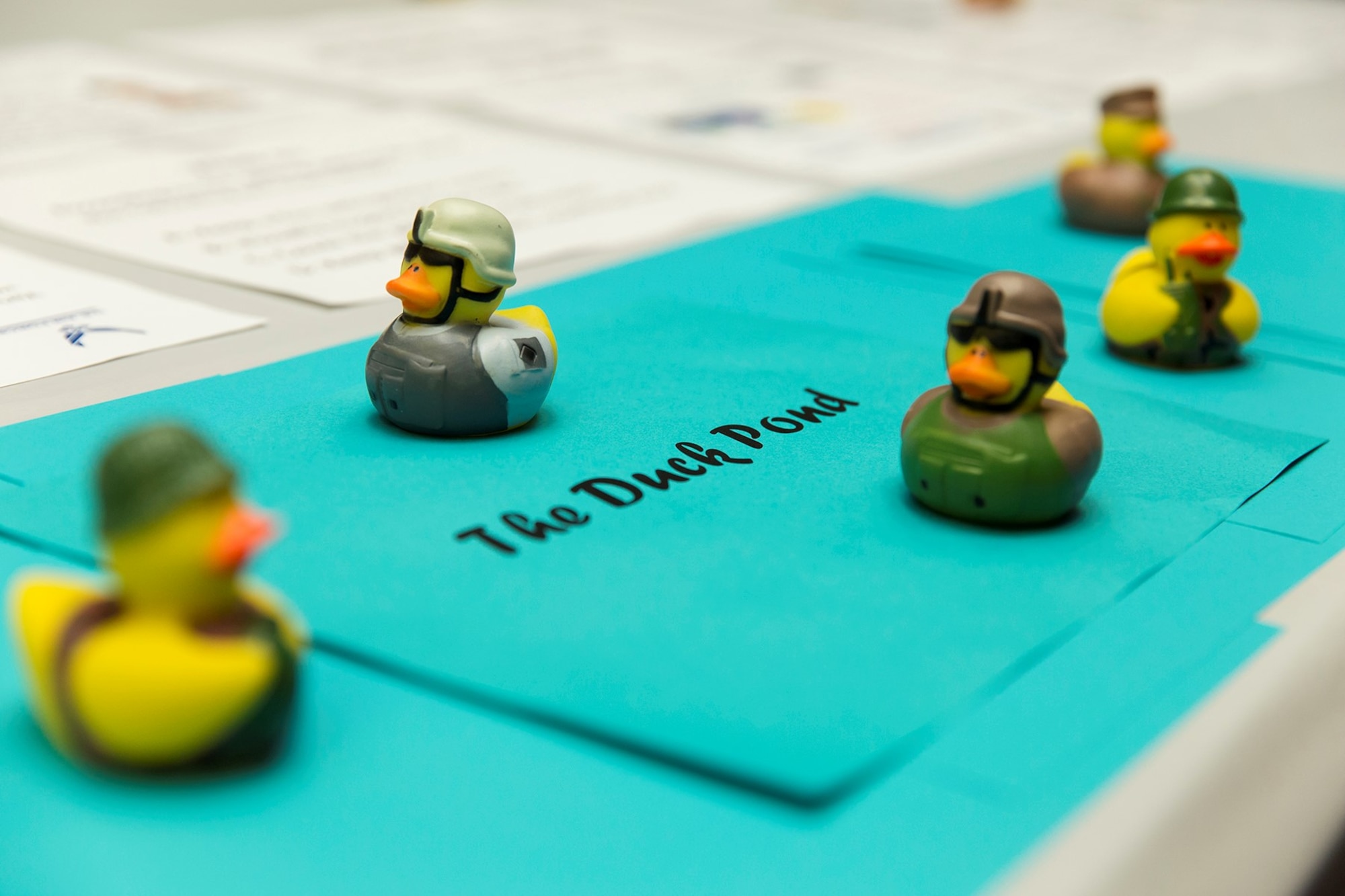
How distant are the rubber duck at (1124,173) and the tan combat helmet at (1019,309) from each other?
2.58 ft

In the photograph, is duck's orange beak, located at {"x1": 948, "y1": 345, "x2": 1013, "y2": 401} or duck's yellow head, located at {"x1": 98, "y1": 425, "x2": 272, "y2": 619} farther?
duck's orange beak, located at {"x1": 948, "y1": 345, "x2": 1013, "y2": 401}

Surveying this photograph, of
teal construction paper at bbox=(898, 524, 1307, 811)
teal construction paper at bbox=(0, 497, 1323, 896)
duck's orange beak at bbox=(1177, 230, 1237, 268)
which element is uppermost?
duck's orange beak at bbox=(1177, 230, 1237, 268)

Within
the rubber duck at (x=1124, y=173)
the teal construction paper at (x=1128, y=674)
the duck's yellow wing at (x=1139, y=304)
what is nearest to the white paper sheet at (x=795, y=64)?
the rubber duck at (x=1124, y=173)

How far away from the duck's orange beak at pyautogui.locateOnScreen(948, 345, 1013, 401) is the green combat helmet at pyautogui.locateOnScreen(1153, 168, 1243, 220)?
1.28ft

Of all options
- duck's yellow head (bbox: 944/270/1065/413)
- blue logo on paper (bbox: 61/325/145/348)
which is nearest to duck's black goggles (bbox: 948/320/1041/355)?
duck's yellow head (bbox: 944/270/1065/413)

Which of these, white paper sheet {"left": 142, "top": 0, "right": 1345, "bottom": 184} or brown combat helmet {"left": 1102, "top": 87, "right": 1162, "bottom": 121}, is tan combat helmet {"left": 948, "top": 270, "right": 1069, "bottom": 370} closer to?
brown combat helmet {"left": 1102, "top": 87, "right": 1162, "bottom": 121}

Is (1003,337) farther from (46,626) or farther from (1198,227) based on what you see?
(46,626)

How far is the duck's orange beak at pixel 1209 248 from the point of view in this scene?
3.87 ft

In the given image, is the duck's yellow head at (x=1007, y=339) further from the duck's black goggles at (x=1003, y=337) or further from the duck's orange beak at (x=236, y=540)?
the duck's orange beak at (x=236, y=540)

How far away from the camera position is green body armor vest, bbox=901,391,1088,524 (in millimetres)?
888

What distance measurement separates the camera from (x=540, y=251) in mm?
1514

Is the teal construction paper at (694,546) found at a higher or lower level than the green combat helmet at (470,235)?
lower

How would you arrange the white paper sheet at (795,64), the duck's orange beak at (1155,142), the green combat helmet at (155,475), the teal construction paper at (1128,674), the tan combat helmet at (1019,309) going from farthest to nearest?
the white paper sheet at (795,64) → the duck's orange beak at (1155,142) → the tan combat helmet at (1019,309) → the teal construction paper at (1128,674) → the green combat helmet at (155,475)

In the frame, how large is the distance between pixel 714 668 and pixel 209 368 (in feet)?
1.93
